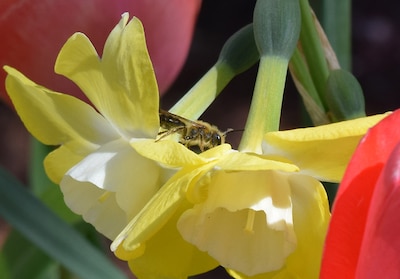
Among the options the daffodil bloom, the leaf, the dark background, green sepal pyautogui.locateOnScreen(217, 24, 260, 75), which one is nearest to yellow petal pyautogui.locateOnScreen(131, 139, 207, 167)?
the daffodil bloom

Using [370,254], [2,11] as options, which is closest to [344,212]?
[370,254]

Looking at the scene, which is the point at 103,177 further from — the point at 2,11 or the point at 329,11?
the point at 329,11

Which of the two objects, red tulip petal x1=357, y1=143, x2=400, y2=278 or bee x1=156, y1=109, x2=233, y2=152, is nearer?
red tulip petal x1=357, y1=143, x2=400, y2=278

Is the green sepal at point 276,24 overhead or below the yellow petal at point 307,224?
overhead

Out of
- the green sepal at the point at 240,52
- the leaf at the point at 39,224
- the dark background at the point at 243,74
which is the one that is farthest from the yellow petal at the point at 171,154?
the dark background at the point at 243,74

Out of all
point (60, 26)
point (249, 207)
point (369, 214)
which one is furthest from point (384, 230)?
point (60, 26)

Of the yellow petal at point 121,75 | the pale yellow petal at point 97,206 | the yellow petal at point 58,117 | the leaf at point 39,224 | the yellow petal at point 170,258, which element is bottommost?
the leaf at point 39,224

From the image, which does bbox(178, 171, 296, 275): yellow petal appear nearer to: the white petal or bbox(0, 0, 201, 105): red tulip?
the white petal

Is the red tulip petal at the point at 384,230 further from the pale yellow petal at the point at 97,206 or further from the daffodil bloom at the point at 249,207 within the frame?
the pale yellow petal at the point at 97,206
